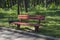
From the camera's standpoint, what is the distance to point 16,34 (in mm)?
10164

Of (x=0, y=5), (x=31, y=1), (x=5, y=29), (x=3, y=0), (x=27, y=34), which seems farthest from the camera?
(x=31, y=1)

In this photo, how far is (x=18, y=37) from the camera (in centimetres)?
947

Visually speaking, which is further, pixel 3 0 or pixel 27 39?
pixel 3 0

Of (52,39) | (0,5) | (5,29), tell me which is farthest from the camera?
(0,5)

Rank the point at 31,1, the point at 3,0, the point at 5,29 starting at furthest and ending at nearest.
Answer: the point at 31,1 < the point at 3,0 < the point at 5,29

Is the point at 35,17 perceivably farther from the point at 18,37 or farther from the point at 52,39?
the point at 52,39

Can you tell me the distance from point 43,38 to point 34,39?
380 millimetres

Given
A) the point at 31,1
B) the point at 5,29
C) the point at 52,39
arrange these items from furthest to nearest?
the point at 31,1 → the point at 5,29 → the point at 52,39

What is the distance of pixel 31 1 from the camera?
42000 millimetres

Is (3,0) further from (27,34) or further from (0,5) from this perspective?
(27,34)

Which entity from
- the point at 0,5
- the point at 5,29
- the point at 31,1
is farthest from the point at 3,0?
the point at 5,29

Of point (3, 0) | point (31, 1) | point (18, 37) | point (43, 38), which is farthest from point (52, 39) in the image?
point (31, 1)

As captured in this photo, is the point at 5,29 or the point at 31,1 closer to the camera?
the point at 5,29

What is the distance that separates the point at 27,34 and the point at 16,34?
1.75 ft
